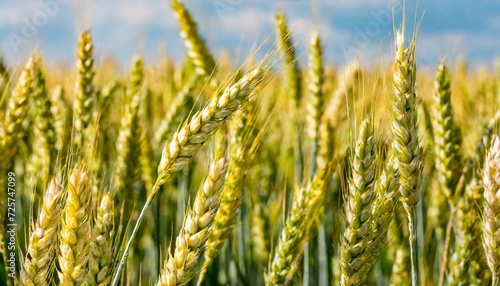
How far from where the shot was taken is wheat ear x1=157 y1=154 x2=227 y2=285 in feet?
4.50

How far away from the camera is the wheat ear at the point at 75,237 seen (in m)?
1.32

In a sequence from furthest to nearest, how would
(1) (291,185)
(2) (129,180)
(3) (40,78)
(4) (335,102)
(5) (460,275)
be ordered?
(1) (291,185) → (4) (335,102) → (3) (40,78) → (2) (129,180) → (5) (460,275)

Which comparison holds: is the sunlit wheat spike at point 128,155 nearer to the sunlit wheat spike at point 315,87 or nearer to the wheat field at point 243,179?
the wheat field at point 243,179

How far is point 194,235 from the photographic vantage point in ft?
4.56

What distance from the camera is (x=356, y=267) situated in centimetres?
144

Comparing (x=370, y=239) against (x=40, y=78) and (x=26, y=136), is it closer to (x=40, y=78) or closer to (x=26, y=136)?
(x=40, y=78)

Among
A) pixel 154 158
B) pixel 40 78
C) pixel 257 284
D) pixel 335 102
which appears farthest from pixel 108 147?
pixel 335 102

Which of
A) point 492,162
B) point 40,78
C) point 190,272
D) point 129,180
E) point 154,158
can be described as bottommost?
point 190,272

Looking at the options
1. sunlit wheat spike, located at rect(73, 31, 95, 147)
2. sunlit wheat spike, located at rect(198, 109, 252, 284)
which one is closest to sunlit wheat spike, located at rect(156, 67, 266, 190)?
sunlit wheat spike, located at rect(198, 109, 252, 284)

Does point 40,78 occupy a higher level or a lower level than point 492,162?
higher

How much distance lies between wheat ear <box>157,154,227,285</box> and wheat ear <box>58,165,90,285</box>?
16 centimetres

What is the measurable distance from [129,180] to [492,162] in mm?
1209

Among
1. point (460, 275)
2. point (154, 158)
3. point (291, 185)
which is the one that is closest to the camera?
point (460, 275)

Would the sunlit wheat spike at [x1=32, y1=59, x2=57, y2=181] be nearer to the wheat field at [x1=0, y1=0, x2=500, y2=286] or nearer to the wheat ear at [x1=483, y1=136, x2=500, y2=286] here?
the wheat field at [x1=0, y1=0, x2=500, y2=286]
